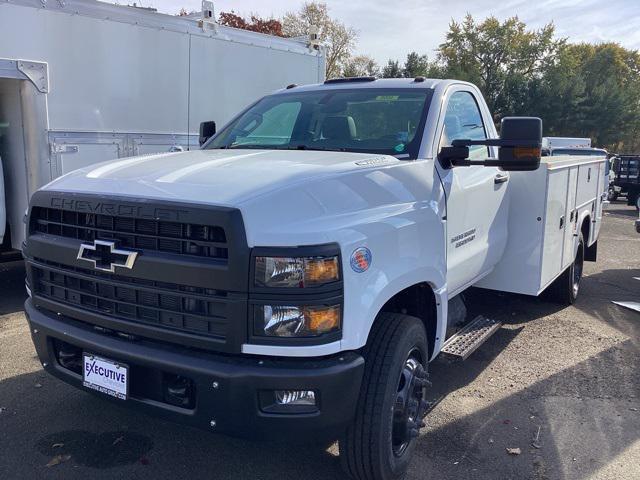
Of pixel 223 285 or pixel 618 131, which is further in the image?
pixel 618 131

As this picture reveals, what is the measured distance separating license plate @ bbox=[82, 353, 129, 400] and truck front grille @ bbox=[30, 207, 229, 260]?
57 cm

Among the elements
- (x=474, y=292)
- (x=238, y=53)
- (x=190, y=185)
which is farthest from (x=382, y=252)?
(x=238, y=53)

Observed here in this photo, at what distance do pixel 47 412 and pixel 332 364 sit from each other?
2293 millimetres

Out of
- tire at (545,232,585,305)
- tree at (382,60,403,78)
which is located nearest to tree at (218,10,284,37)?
tree at (382,60,403,78)

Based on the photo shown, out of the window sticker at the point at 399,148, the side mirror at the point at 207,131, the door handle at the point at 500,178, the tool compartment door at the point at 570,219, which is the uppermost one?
the side mirror at the point at 207,131

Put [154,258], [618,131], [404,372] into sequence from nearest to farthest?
1. [154,258]
2. [404,372]
3. [618,131]

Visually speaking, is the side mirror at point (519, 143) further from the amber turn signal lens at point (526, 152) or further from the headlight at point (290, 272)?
the headlight at point (290, 272)

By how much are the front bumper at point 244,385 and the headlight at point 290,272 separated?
34cm

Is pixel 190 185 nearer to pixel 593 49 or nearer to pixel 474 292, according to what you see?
pixel 474 292

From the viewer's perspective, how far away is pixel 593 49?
53.8 metres

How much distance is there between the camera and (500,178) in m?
4.54

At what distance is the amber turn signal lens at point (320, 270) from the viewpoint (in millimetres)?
2418

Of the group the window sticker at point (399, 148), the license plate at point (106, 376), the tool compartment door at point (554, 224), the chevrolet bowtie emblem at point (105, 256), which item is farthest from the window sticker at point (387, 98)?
the license plate at point (106, 376)

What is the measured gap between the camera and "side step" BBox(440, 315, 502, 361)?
3869mm
